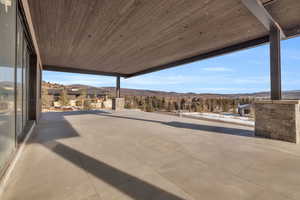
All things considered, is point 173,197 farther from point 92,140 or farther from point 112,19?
point 112,19

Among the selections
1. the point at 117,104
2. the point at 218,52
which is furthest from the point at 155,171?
the point at 117,104

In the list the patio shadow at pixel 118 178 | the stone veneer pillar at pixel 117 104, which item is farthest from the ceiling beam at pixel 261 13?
the stone veneer pillar at pixel 117 104

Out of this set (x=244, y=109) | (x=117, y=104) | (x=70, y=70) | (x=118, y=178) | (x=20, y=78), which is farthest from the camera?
(x=117, y=104)

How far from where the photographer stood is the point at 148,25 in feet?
13.0

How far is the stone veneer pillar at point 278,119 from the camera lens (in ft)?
11.4

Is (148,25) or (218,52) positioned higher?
(148,25)

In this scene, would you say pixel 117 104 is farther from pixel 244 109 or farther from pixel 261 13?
pixel 261 13

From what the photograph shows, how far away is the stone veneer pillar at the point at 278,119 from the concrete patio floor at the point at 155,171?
353 millimetres

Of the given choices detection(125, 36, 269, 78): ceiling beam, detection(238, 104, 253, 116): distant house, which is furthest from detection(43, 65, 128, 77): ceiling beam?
detection(238, 104, 253, 116): distant house

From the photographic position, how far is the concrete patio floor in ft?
5.17

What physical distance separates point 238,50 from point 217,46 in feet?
2.39

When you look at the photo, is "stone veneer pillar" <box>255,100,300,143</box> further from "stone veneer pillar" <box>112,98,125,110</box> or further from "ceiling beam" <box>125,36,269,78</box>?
"stone veneer pillar" <box>112,98,125,110</box>

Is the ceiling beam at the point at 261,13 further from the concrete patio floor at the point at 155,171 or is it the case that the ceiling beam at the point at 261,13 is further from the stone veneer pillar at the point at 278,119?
the concrete patio floor at the point at 155,171

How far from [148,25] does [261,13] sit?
267 cm
